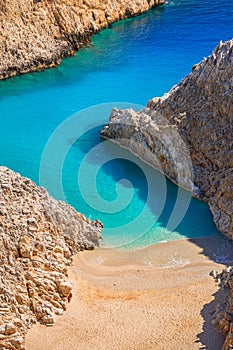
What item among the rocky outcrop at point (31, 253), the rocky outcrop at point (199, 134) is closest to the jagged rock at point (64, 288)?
the rocky outcrop at point (31, 253)

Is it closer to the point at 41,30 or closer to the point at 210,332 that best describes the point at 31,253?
the point at 210,332

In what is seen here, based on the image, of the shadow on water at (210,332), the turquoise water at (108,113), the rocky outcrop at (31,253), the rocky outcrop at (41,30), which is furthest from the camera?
the rocky outcrop at (41,30)

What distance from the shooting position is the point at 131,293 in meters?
19.4

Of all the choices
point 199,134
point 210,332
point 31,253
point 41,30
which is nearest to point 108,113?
point 199,134

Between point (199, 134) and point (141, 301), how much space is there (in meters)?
Result: 9.76

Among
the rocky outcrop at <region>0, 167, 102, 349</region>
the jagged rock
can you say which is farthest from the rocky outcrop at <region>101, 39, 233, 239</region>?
the jagged rock

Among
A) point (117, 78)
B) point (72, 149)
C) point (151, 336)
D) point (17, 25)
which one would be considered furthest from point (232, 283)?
point (17, 25)

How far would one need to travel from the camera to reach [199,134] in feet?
84.4

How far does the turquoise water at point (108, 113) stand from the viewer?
24000mm

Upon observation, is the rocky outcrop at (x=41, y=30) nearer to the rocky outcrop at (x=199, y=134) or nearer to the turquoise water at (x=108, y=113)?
the turquoise water at (x=108, y=113)

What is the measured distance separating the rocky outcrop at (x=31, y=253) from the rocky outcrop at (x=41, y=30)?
21.1m

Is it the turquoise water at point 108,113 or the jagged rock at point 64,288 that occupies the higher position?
the turquoise water at point 108,113

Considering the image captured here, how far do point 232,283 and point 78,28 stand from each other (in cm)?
3104

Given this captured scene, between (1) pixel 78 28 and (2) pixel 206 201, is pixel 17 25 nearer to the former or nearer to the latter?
(1) pixel 78 28
